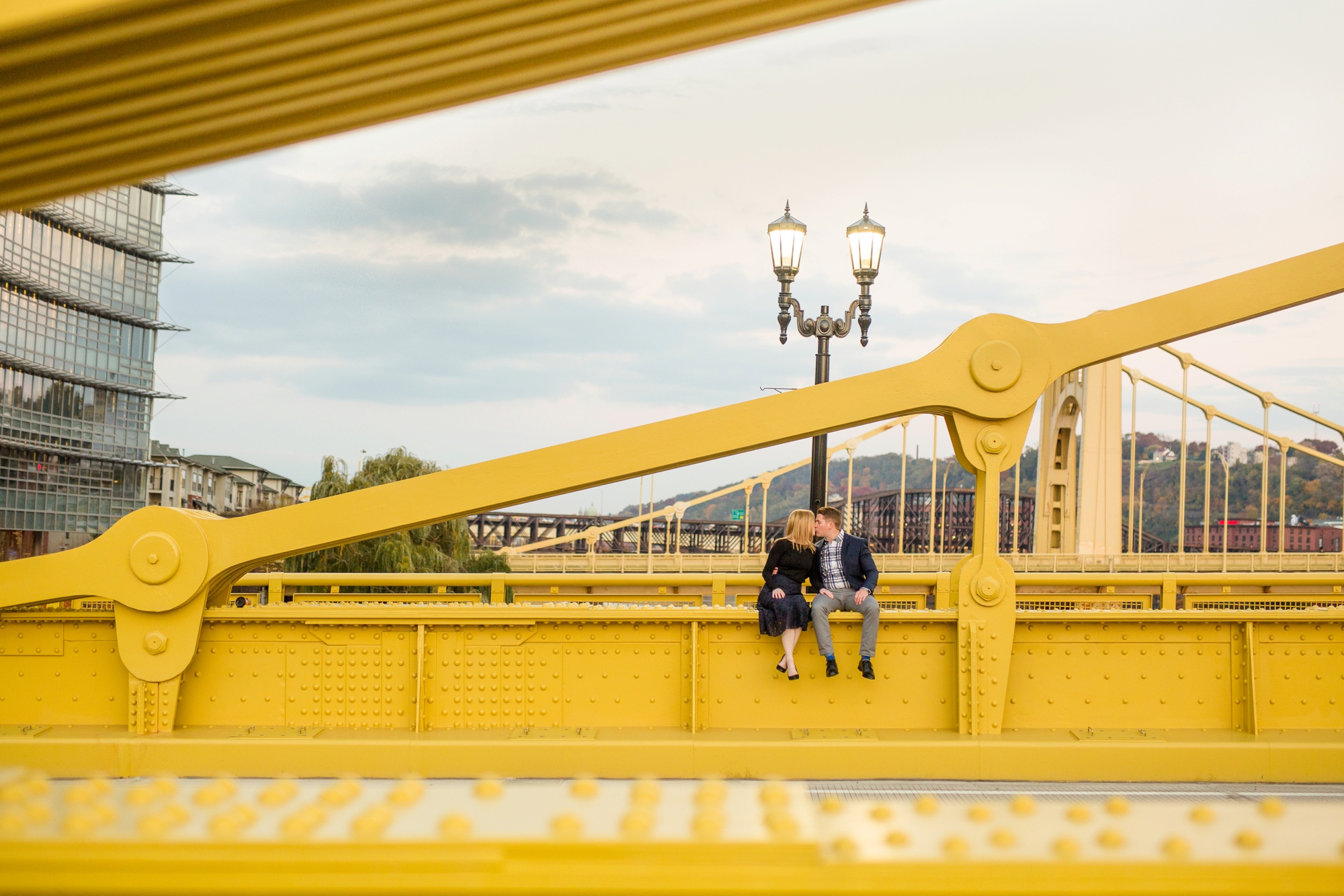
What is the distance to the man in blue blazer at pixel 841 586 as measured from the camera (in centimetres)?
604

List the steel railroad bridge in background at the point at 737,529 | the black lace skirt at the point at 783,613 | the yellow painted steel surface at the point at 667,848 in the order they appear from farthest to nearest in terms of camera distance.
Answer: the steel railroad bridge in background at the point at 737,529 → the black lace skirt at the point at 783,613 → the yellow painted steel surface at the point at 667,848

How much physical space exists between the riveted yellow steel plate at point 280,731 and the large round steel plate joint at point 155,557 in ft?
3.82

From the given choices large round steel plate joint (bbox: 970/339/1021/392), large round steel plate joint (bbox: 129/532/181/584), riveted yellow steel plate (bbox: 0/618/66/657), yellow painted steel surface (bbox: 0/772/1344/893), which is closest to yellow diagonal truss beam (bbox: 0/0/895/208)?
yellow painted steel surface (bbox: 0/772/1344/893)

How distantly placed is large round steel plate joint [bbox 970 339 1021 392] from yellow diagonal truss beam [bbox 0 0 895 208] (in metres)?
3.18

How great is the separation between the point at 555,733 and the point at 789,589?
1.84 m

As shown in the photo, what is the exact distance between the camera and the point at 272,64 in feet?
10.4

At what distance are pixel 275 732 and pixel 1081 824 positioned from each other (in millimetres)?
5564

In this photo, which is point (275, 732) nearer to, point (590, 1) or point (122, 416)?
point (590, 1)

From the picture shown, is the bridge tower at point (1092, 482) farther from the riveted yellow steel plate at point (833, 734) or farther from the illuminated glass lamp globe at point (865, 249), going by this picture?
the riveted yellow steel plate at point (833, 734)

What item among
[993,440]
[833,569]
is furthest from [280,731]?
[993,440]

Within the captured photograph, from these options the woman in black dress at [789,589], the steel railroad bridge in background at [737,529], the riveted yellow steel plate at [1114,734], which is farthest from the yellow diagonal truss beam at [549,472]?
the steel railroad bridge in background at [737,529]

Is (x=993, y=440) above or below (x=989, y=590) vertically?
above

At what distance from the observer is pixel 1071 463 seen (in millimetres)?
45500

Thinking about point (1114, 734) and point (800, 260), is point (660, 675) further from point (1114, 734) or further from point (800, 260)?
point (800, 260)
